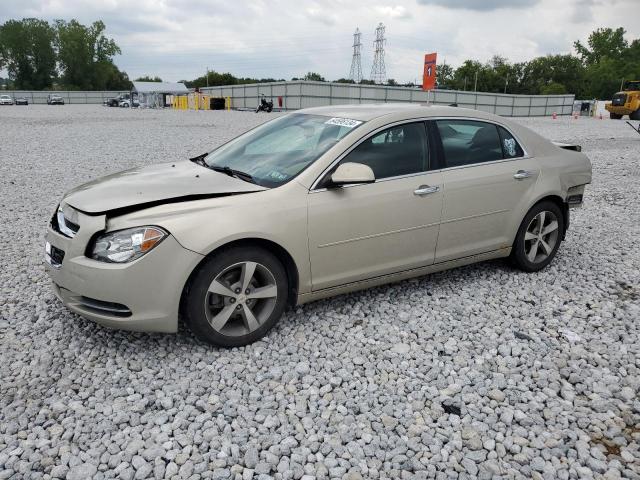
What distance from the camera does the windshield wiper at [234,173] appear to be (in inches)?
154

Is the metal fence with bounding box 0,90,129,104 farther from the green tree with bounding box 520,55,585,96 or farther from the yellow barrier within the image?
the green tree with bounding box 520,55,585,96

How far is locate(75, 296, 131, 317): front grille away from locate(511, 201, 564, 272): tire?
11.4 feet

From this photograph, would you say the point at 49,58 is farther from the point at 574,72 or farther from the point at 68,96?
the point at 574,72

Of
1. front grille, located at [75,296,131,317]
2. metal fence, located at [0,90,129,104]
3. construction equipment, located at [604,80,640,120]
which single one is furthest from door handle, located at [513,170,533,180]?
metal fence, located at [0,90,129,104]

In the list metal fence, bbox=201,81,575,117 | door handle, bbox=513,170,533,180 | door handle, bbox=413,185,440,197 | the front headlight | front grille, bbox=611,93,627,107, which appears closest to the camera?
the front headlight

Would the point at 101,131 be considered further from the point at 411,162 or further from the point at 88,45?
the point at 88,45

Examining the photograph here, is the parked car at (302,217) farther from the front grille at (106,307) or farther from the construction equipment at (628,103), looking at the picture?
the construction equipment at (628,103)

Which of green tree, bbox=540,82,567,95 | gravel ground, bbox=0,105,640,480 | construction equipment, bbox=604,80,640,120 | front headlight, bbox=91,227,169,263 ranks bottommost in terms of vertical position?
gravel ground, bbox=0,105,640,480

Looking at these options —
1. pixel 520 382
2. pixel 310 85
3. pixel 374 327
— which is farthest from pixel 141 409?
pixel 310 85

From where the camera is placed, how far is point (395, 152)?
13.7 ft

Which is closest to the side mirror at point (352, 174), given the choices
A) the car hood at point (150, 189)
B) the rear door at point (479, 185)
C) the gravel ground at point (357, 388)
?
the car hood at point (150, 189)

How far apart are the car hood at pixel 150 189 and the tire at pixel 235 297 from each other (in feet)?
1.52

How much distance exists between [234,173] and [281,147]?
467 mm

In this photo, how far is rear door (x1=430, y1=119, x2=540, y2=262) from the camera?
14.4 feet
